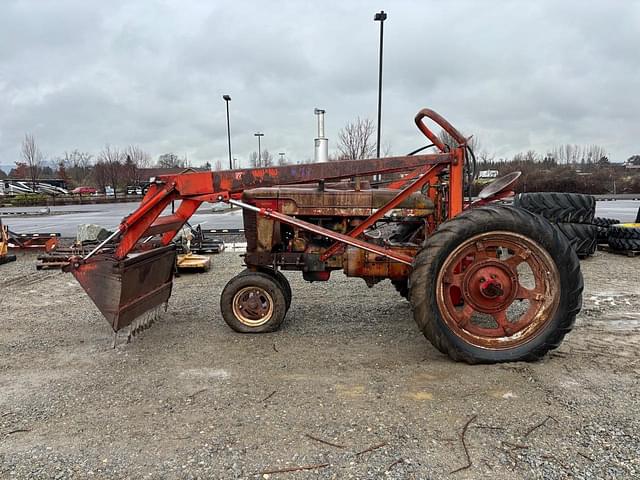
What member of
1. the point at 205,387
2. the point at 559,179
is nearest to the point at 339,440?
the point at 205,387

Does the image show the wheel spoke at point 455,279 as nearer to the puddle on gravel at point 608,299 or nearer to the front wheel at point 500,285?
the front wheel at point 500,285

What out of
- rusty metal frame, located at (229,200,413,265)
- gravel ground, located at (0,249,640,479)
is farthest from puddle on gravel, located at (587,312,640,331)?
rusty metal frame, located at (229,200,413,265)

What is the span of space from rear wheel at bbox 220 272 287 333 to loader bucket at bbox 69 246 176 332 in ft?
2.86

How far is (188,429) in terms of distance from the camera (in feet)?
10.2

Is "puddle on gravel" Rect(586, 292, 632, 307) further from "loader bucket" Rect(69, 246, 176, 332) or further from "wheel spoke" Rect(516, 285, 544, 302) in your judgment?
"loader bucket" Rect(69, 246, 176, 332)

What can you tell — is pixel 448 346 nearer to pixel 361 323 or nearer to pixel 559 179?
pixel 361 323

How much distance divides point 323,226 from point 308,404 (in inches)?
90.3

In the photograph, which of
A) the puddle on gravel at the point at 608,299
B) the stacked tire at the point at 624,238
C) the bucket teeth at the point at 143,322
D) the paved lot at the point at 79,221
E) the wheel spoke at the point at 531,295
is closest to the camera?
the wheel spoke at the point at 531,295

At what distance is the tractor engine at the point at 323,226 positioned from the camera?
196 inches

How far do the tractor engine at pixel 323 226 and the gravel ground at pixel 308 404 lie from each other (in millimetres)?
725

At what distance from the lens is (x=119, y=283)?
454cm

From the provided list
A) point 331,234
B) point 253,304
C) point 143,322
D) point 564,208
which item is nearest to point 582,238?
point 564,208

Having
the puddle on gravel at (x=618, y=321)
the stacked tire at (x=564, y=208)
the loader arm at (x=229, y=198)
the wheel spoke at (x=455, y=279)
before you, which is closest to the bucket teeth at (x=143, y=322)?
the loader arm at (x=229, y=198)

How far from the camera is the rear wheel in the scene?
16.6 ft
